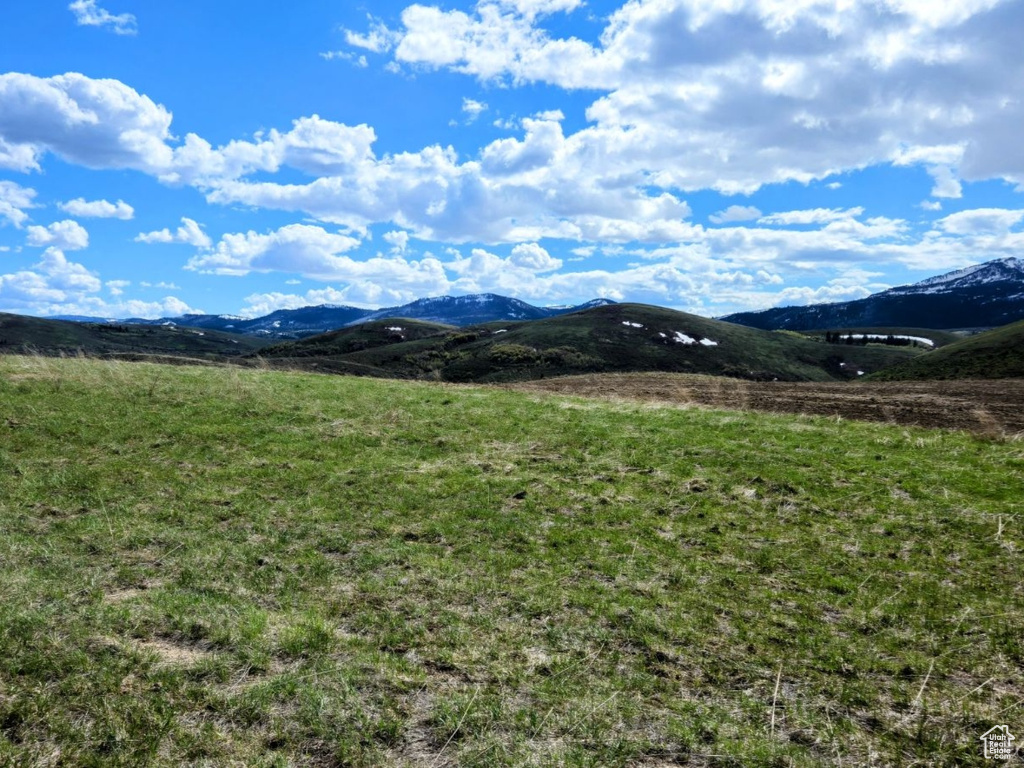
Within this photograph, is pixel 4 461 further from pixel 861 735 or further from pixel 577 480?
pixel 861 735

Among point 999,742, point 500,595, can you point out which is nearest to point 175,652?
point 500,595

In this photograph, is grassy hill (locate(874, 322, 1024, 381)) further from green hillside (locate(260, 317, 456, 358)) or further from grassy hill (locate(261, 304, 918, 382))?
green hillside (locate(260, 317, 456, 358))

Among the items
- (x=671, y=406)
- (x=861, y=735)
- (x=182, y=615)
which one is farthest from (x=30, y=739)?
(x=671, y=406)

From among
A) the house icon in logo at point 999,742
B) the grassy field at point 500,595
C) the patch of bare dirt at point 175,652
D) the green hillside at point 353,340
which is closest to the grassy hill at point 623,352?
the green hillside at point 353,340

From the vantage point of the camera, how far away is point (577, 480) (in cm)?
1554

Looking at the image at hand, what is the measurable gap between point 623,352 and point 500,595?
4453 inches

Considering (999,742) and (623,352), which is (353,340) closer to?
(623,352)

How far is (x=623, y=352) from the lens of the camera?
120 meters

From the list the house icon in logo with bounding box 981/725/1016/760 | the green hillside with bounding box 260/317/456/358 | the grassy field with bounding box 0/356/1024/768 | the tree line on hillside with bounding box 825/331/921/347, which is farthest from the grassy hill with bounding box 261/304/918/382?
the house icon in logo with bounding box 981/725/1016/760

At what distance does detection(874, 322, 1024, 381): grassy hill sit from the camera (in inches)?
2564

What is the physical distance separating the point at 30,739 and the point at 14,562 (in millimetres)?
5708

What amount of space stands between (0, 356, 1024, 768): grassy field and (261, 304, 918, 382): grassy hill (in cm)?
7867

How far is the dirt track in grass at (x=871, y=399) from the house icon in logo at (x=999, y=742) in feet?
54.8

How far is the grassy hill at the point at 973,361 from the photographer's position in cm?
6512
